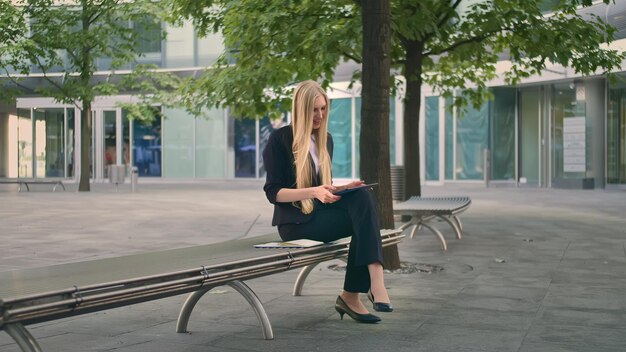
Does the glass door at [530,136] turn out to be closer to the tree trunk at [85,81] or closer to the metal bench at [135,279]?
the tree trunk at [85,81]

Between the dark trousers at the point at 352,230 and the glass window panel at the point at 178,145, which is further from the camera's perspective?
the glass window panel at the point at 178,145

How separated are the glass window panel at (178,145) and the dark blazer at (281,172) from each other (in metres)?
34.0

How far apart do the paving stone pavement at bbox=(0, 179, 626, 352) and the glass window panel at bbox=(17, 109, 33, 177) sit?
28.4 metres

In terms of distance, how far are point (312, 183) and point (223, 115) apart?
33.3 m

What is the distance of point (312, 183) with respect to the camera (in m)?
6.10

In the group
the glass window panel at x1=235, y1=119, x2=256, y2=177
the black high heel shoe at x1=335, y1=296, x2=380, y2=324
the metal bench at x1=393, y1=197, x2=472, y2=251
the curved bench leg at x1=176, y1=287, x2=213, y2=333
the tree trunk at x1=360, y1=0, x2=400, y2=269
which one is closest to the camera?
the curved bench leg at x1=176, y1=287, x2=213, y2=333

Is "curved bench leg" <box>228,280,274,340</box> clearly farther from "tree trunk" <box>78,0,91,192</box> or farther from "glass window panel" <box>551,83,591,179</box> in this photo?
"glass window panel" <box>551,83,591,179</box>

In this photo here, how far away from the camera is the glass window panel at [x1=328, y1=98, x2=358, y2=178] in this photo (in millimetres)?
36812

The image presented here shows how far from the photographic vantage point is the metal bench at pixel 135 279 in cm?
371

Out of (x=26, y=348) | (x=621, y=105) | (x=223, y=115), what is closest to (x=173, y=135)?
(x=223, y=115)

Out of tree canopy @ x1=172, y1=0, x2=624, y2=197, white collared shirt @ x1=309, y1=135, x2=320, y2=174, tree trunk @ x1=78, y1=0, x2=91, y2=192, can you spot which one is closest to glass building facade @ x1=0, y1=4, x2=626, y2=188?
tree trunk @ x1=78, y1=0, x2=91, y2=192

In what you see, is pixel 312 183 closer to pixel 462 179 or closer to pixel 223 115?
pixel 462 179

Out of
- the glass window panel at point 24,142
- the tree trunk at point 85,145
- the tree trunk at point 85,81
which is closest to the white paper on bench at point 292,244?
the tree trunk at point 85,81

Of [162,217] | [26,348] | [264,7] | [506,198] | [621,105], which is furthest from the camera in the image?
Answer: [621,105]
